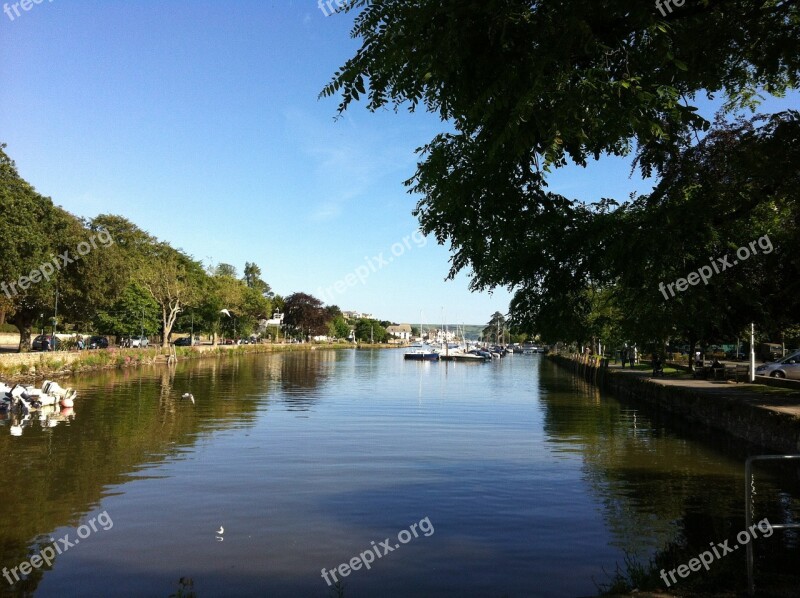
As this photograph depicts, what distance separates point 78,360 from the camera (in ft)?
154

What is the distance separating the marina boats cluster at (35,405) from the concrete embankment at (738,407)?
905 inches

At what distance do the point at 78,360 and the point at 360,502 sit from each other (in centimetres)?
4214

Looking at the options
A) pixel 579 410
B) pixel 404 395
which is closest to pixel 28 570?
pixel 579 410

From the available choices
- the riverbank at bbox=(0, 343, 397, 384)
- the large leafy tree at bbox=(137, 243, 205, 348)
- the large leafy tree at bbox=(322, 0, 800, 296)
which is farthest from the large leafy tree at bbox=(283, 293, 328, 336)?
the large leafy tree at bbox=(322, 0, 800, 296)

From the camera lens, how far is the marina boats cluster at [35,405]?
22.9m

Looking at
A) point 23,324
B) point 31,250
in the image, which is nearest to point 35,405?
point 31,250

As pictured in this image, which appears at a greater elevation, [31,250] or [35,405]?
[31,250]

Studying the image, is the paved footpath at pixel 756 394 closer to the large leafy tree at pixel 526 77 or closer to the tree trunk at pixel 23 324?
the large leafy tree at pixel 526 77

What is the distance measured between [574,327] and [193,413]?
19.8 meters

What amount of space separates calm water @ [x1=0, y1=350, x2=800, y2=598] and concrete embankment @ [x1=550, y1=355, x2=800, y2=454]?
88cm

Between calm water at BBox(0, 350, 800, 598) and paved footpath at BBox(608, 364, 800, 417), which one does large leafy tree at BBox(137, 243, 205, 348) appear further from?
paved footpath at BBox(608, 364, 800, 417)

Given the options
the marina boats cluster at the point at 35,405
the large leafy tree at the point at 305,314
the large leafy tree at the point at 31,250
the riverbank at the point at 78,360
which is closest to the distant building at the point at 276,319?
the large leafy tree at the point at 305,314

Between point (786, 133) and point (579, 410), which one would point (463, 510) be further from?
point (579, 410)

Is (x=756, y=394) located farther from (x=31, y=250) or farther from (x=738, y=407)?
(x=31, y=250)
